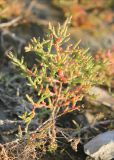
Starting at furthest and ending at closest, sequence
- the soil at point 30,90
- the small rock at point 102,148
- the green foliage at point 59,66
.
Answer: the soil at point 30,90, the small rock at point 102,148, the green foliage at point 59,66

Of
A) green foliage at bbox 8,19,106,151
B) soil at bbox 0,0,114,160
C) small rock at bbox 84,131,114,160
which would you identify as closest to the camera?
green foliage at bbox 8,19,106,151

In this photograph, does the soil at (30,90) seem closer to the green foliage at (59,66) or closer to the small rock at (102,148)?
the small rock at (102,148)

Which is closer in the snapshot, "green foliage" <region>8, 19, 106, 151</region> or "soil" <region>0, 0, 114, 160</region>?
"green foliage" <region>8, 19, 106, 151</region>

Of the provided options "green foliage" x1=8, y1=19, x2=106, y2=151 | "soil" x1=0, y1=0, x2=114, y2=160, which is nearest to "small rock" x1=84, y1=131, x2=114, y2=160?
"soil" x1=0, y1=0, x2=114, y2=160

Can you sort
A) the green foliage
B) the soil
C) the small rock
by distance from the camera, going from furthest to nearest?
the soil < the small rock < the green foliage

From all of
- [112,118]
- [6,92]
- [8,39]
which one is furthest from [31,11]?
[112,118]

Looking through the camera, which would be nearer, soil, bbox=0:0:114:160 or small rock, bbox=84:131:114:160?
small rock, bbox=84:131:114:160

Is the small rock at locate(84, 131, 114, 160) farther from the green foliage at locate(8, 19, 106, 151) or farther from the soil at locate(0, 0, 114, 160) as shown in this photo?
the green foliage at locate(8, 19, 106, 151)

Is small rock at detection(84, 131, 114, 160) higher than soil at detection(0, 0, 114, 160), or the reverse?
soil at detection(0, 0, 114, 160)

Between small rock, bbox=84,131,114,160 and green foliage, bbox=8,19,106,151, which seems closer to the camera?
green foliage, bbox=8,19,106,151

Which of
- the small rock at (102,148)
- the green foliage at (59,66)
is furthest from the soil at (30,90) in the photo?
the green foliage at (59,66)

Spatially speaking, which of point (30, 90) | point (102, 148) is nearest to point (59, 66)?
point (102, 148)
